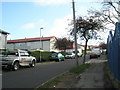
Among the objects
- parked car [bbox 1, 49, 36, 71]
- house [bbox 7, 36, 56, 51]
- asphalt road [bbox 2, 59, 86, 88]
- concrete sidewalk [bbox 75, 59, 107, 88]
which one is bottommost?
asphalt road [bbox 2, 59, 86, 88]

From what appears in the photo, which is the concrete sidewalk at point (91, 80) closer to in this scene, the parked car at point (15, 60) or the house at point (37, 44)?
the parked car at point (15, 60)

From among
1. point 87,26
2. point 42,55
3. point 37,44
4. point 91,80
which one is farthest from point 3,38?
point 91,80

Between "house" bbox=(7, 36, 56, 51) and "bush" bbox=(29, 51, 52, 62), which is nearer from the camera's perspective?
"bush" bbox=(29, 51, 52, 62)

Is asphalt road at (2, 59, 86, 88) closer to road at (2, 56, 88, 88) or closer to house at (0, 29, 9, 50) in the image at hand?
road at (2, 56, 88, 88)

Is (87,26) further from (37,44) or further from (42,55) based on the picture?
(37,44)

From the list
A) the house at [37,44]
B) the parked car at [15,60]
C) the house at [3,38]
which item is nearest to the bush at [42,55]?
the parked car at [15,60]

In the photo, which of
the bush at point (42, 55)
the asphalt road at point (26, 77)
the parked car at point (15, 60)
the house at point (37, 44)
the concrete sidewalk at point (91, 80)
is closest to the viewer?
the concrete sidewalk at point (91, 80)

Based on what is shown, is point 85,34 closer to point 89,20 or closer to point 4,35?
point 89,20

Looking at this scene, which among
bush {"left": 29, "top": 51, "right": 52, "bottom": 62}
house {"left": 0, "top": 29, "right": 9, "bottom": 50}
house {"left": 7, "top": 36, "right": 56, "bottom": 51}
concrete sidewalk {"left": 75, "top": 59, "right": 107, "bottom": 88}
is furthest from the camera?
house {"left": 7, "top": 36, "right": 56, "bottom": 51}

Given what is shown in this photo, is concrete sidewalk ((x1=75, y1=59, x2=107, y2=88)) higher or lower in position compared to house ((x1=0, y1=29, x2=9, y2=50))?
lower

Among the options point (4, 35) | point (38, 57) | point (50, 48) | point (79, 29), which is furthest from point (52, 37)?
point (79, 29)

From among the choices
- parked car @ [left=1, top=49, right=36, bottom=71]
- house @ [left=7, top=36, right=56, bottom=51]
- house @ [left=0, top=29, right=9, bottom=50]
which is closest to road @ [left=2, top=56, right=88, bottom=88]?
parked car @ [left=1, top=49, right=36, bottom=71]

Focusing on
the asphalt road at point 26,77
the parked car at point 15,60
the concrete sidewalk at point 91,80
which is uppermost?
the parked car at point 15,60

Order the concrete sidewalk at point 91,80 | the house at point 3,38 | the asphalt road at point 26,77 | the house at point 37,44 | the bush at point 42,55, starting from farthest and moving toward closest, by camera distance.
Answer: the house at point 37,44 < the house at point 3,38 < the bush at point 42,55 < the asphalt road at point 26,77 < the concrete sidewalk at point 91,80
